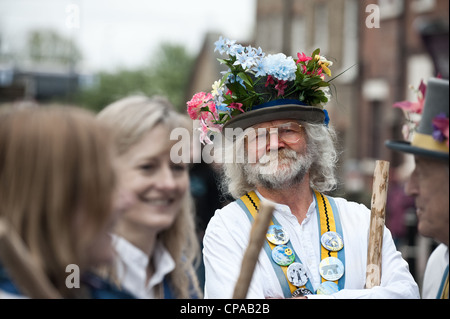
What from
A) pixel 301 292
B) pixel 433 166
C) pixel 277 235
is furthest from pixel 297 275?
pixel 433 166

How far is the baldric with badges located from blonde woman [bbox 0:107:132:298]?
1075 millimetres

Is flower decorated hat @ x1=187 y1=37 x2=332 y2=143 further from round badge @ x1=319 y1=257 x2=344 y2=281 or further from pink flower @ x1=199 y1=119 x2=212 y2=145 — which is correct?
round badge @ x1=319 y1=257 x2=344 y2=281

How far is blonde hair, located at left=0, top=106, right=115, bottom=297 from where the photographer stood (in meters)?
1.87

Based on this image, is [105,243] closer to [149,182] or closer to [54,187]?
[54,187]

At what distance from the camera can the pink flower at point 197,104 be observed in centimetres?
327

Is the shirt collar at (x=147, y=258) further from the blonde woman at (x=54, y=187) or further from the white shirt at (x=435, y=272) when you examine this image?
the white shirt at (x=435, y=272)

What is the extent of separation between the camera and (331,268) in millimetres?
2904

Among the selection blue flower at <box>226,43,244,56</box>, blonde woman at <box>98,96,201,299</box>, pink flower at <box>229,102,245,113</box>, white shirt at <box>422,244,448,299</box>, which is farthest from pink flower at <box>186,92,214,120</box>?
white shirt at <box>422,244,448,299</box>

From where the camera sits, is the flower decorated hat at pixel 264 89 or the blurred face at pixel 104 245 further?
the flower decorated hat at pixel 264 89

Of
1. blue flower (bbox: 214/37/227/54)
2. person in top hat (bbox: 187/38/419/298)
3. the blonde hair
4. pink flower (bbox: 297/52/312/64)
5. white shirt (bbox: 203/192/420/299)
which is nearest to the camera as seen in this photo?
the blonde hair

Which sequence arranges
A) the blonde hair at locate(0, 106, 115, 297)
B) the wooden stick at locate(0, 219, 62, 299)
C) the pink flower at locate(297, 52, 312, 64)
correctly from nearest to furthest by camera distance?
the wooden stick at locate(0, 219, 62, 299), the blonde hair at locate(0, 106, 115, 297), the pink flower at locate(297, 52, 312, 64)

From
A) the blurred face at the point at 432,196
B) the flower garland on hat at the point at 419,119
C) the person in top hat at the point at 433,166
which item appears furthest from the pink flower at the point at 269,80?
the blurred face at the point at 432,196
